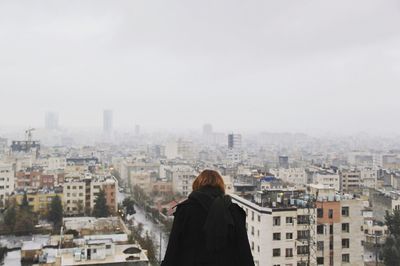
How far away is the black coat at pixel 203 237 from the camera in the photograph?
60 centimetres

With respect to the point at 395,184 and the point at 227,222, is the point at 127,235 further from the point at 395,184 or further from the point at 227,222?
the point at 395,184

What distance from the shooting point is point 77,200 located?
7391 mm

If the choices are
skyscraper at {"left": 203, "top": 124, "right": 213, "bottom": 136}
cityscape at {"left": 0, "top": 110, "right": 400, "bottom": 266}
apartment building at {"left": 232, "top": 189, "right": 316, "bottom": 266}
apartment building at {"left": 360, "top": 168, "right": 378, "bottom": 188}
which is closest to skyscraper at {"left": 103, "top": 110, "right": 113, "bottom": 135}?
skyscraper at {"left": 203, "top": 124, "right": 213, "bottom": 136}

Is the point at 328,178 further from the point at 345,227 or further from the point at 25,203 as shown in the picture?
the point at 345,227

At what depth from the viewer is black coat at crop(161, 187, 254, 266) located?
604 millimetres

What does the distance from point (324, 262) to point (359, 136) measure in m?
31.8

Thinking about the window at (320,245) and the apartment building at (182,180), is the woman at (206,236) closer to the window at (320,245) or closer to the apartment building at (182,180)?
the window at (320,245)

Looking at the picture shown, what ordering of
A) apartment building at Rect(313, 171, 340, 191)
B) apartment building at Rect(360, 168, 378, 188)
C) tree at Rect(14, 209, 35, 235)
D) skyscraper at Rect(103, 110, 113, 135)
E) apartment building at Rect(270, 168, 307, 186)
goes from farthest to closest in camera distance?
skyscraper at Rect(103, 110, 113, 135), apartment building at Rect(270, 168, 307, 186), apartment building at Rect(360, 168, 378, 188), apartment building at Rect(313, 171, 340, 191), tree at Rect(14, 209, 35, 235)

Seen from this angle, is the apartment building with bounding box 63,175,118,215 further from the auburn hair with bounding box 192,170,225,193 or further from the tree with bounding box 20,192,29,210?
the auburn hair with bounding box 192,170,225,193

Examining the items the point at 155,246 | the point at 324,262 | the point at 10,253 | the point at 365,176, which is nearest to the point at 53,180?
the point at 10,253

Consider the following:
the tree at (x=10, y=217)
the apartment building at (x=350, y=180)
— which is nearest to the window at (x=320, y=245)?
the tree at (x=10, y=217)

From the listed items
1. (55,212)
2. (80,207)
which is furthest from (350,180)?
(55,212)

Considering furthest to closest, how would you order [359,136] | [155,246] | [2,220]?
[359,136] < [2,220] < [155,246]

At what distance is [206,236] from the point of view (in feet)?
1.97
